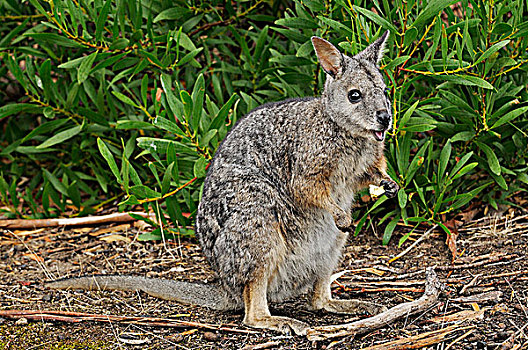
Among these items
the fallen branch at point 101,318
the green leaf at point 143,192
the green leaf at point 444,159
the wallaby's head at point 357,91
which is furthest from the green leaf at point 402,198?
the green leaf at point 143,192

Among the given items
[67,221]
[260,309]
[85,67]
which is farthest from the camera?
[67,221]

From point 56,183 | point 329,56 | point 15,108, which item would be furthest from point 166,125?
point 56,183

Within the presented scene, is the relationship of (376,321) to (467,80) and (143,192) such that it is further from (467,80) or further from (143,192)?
(143,192)

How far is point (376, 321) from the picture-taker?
4035mm

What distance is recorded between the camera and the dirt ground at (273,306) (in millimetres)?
3992

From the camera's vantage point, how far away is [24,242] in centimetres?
616

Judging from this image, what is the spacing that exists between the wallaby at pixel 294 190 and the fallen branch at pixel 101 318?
27 cm

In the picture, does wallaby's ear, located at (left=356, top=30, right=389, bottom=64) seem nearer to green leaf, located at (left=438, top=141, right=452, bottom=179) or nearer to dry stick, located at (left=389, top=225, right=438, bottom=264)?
green leaf, located at (left=438, top=141, right=452, bottom=179)

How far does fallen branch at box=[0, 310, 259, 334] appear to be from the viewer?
13.9 ft

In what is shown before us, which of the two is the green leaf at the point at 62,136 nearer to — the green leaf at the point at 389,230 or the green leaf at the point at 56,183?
the green leaf at the point at 56,183

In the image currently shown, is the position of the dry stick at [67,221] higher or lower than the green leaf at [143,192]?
lower

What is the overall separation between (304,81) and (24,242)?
115 inches

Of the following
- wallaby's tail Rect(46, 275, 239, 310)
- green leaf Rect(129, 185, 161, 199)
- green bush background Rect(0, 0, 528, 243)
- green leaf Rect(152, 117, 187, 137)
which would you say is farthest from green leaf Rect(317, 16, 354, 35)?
wallaby's tail Rect(46, 275, 239, 310)

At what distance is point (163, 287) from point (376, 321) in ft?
5.15
